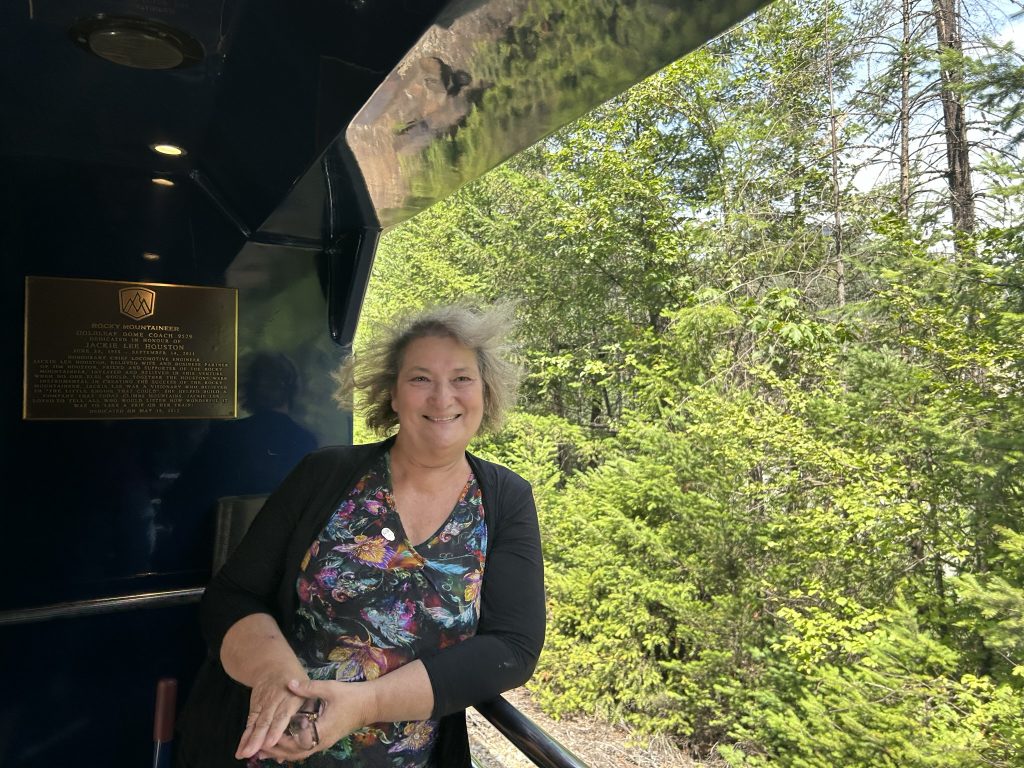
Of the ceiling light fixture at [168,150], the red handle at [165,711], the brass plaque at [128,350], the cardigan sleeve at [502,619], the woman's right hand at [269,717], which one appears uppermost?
the ceiling light fixture at [168,150]

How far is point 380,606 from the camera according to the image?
3.97 ft

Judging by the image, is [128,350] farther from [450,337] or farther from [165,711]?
[450,337]

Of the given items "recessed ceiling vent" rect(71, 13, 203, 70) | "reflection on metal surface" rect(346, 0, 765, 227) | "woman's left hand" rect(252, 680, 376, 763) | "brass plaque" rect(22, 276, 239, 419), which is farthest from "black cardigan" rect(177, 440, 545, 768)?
"brass plaque" rect(22, 276, 239, 419)

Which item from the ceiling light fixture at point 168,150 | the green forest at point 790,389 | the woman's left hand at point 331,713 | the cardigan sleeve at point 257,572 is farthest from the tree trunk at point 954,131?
the woman's left hand at point 331,713

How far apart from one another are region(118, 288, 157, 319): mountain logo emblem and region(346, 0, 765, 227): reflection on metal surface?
0.90 m

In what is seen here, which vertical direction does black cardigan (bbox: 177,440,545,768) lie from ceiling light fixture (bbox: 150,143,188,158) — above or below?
below

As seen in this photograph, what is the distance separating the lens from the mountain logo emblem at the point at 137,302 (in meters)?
2.18

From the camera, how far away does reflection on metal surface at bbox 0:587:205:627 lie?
193 cm

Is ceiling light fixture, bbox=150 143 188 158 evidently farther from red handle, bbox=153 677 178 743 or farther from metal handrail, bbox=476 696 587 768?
metal handrail, bbox=476 696 587 768

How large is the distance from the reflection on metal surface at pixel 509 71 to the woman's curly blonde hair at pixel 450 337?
349 mm

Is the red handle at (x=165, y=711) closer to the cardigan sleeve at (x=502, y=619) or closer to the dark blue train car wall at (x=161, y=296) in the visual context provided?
the dark blue train car wall at (x=161, y=296)

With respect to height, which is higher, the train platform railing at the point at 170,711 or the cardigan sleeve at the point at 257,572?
the cardigan sleeve at the point at 257,572

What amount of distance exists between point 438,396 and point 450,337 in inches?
5.4

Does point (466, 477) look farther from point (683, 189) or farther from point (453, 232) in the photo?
point (453, 232)
